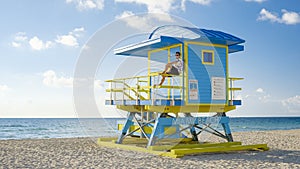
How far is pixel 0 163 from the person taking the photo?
1071 cm

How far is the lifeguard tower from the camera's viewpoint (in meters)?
12.6

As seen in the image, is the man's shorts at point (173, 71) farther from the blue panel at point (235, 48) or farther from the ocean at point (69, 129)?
the ocean at point (69, 129)

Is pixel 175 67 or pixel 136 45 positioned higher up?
pixel 136 45

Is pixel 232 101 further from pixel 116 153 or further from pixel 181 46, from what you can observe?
pixel 116 153

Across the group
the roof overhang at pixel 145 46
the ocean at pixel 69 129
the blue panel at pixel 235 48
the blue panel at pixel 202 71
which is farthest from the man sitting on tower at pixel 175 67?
the ocean at pixel 69 129

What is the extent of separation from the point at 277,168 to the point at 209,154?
3.03 meters

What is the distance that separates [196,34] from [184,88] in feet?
6.16

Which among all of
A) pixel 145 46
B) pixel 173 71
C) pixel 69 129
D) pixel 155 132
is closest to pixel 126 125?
pixel 155 132

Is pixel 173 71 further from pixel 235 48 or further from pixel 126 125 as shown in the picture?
pixel 126 125

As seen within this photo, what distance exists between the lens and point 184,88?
41.5ft

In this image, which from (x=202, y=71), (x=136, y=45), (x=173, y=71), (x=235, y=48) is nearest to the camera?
(x=173, y=71)

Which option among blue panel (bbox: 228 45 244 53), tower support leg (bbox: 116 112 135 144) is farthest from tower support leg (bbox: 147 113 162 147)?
blue panel (bbox: 228 45 244 53)

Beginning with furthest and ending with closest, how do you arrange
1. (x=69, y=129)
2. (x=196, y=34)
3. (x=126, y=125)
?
(x=69, y=129) → (x=126, y=125) → (x=196, y=34)

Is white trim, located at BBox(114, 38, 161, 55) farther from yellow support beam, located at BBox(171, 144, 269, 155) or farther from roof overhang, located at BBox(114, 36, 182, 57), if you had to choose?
yellow support beam, located at BBox(171, 144, 269, 155)
